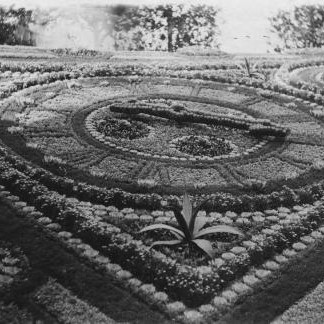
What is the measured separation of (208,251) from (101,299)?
1985 millimetres

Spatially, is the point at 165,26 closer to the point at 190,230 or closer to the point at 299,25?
the point at 299,25

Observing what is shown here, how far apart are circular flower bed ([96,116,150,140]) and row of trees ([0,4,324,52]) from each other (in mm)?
20196

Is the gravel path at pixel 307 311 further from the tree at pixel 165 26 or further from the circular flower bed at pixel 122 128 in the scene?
the tree at pixel 165 26

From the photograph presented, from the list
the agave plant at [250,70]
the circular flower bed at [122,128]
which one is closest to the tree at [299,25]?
the agave plant at [250,70]

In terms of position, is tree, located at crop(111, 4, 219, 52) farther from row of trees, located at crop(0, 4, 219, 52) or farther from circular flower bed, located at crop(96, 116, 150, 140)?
circular flower bed, located at crop(96, 116, 150, 140)

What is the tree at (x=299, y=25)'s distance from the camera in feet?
112

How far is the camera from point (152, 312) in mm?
6332

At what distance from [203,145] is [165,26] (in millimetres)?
22023

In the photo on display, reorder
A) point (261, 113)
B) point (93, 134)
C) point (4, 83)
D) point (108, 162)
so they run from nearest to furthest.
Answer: point (108, 162) → point (93, 134) → point (261, 113) → point (4, 83)

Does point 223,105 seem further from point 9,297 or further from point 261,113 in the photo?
point 9,297

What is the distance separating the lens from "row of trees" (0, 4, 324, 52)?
108 ft

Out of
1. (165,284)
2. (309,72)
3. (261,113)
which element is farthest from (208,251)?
(309,72)

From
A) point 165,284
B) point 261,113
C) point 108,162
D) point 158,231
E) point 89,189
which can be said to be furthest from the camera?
point 261,113

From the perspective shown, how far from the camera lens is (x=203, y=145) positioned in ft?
41.9
